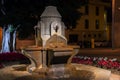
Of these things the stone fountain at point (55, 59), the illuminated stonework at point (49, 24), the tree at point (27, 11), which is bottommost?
the stone fountain at point (55, 59)

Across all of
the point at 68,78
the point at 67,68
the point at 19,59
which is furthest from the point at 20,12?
the point at 68,78

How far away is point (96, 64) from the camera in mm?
16969

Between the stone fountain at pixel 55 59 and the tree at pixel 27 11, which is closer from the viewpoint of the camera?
the stone fountain at pixel 55 59

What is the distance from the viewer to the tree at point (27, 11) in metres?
23.0

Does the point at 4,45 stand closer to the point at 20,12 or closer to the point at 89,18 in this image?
the point at 20,12

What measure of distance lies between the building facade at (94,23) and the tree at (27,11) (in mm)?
43370

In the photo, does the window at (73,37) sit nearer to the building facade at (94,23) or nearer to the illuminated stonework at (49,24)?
the building facade at (94,23)

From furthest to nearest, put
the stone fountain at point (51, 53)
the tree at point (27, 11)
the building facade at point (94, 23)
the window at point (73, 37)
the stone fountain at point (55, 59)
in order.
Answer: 1. the building facade at point (94, 23)
2. the window at point (73, 37)
3. the tree at point (27, 11)
4. the stone fountain at point (51, 53)
5. the stone fountain at point (55, 59)

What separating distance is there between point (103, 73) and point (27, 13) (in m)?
11.8

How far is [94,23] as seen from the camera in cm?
7200

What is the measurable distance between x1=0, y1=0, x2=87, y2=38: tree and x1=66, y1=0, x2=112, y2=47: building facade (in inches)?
1707

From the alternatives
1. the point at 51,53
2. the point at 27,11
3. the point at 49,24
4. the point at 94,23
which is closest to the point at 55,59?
the point at 51,53

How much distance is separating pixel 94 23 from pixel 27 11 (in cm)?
4974

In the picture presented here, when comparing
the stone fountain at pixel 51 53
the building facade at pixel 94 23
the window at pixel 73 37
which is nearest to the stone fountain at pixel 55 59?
the stone fountain at pixel 51 53
